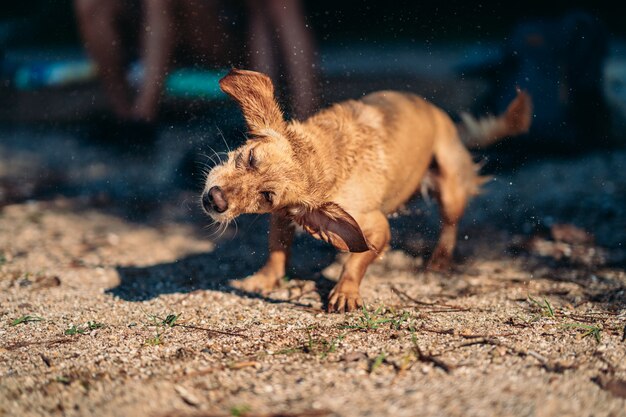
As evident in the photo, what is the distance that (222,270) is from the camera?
509 centimetres

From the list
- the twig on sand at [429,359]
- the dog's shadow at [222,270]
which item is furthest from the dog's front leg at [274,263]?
the twig on sand at [429,359]

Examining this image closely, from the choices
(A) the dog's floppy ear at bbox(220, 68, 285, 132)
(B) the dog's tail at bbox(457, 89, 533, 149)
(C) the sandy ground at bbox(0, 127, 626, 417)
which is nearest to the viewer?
(C) the sandy ground at bbox(0, 127, 626, 417)

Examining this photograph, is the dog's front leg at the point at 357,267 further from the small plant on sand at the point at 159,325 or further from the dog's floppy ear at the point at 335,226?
the small plant on sand at the point at 159,325

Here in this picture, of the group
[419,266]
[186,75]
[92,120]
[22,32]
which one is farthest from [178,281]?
[22,32]

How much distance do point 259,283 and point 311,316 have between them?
0.77 m

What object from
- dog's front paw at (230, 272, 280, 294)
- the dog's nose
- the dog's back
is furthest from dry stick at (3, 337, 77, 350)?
the dog's back

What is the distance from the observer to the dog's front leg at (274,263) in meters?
4.64

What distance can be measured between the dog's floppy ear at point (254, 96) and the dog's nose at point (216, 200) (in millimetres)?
546

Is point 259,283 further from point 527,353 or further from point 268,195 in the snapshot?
point 527,353

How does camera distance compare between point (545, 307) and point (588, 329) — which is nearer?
point (588, 329)

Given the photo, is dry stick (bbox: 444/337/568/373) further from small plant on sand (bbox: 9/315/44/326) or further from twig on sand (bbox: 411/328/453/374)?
small plant on sand (bbox: 9/315/44/326)

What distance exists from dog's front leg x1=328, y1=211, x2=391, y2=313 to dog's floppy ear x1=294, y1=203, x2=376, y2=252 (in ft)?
1.21

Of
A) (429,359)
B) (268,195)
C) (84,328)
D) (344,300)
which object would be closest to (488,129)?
(344,300)

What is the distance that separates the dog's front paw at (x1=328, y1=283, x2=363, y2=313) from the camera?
411cm
